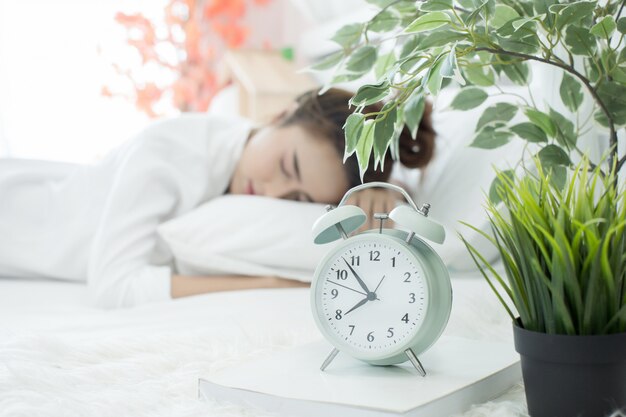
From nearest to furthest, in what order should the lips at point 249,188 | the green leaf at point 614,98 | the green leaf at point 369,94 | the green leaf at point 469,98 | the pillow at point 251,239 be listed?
the green leaf at point 369,94 → the green leaf at point 614,98 → the green leaf at point 469,98 → the pillow at point 251,239 → the lips at point 249,188

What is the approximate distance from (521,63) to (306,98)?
0.76 metres

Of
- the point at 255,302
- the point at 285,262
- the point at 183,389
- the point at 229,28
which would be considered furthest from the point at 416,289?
the point at 229,28

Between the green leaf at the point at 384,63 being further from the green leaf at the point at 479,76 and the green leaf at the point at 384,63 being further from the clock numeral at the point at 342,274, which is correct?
the clock numeral at the point at 342,274

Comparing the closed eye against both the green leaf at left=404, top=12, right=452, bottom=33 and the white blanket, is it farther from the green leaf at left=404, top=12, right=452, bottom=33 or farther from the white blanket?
the green leaf at left=404, top=12, right=452, bottom=33

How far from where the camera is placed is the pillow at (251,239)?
4.37ft

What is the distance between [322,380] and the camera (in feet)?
2.30

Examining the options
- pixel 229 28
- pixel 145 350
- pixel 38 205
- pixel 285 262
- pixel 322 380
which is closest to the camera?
pixel 322 380

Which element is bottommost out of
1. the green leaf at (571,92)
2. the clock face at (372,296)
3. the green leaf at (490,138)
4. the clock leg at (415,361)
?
the clock leg at (415,361)

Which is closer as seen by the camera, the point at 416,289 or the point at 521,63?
the point at 416,289

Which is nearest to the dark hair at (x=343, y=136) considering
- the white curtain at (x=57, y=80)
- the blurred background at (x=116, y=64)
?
the blurred background at (x=116, y=64)

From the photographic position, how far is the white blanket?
694mm

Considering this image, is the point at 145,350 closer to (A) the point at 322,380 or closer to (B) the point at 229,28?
(A) the point at 322,380

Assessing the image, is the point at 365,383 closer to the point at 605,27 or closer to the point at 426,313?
the point at 426,313

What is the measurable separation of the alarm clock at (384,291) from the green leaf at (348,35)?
260 millimetres
